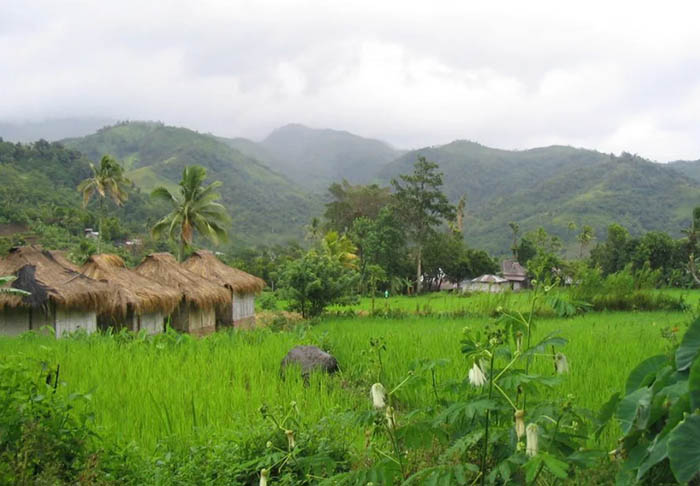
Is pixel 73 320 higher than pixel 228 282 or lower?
lower

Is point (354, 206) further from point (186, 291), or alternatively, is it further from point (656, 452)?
point (656, 452)

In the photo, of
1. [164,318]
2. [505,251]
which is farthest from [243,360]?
[505,251]

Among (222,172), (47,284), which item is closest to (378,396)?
(47,284)

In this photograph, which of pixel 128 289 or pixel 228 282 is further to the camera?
pixel 228 282

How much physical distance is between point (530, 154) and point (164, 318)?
13047 cm

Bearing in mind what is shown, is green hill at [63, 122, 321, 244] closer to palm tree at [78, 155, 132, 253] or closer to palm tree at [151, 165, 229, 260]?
palm tree at [78, 155, 132, 253]

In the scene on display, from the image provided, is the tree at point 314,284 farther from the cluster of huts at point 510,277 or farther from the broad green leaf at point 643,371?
the cluster of huts at point 510,277

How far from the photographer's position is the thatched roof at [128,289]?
13484mm

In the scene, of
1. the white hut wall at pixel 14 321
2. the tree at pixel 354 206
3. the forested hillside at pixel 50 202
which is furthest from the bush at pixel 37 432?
the tree at pixel 354 206

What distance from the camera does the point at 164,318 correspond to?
51.5 ft

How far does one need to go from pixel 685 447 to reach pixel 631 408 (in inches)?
10.4

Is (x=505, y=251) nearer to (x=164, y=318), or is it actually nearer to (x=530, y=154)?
(x=164, y=318)

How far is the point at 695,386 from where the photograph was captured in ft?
4.07

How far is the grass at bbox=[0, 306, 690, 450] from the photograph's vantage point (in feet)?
13.3
